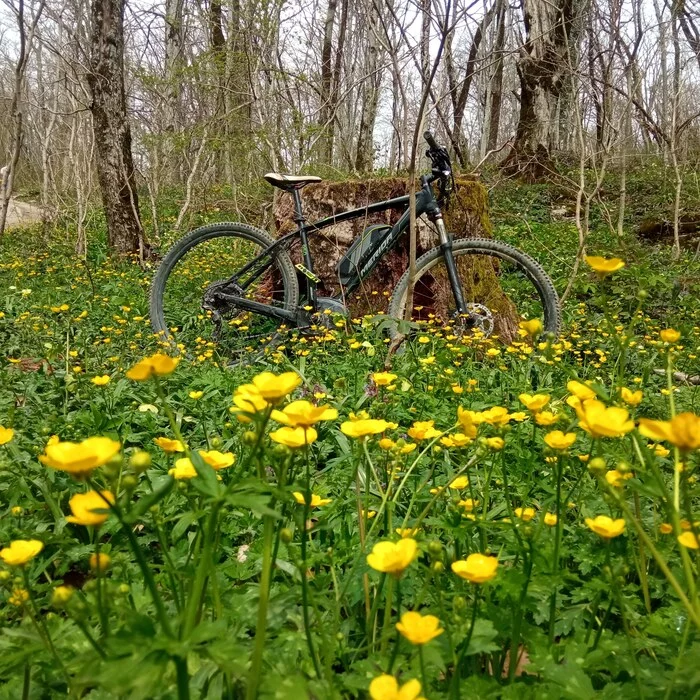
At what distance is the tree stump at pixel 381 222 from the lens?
3922 mm

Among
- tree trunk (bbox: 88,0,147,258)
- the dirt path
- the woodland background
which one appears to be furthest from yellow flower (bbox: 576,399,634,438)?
the dirt path

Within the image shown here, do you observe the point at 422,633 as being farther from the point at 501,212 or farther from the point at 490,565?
the point at 501,212

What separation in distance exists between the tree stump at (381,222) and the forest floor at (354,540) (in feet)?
4.08

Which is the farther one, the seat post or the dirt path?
the dirt path

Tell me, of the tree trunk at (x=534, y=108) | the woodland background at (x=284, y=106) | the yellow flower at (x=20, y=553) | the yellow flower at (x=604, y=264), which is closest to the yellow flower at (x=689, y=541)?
the yellow flower at (x=604, y=264)

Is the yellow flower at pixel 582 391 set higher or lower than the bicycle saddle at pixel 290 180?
lower

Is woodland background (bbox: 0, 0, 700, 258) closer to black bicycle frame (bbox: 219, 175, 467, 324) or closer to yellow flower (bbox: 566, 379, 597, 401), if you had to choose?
black bicycle frame (bbox: 219, 175, 467, 324)

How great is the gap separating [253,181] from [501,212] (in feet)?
14.0

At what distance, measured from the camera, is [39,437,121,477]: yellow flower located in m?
0.51

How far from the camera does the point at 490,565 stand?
24.9 inches

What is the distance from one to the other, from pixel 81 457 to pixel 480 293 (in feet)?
11.9

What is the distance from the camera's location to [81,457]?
520 millimetres

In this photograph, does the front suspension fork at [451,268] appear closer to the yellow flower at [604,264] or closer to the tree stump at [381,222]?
the tree stump at [381,222]

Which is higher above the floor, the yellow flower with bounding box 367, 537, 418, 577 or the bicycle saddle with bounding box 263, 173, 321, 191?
the bicycle saddle with bounding box 263, 173, 321, 191
